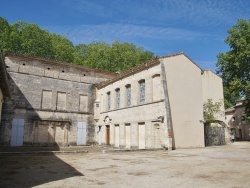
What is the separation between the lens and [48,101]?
2439cm

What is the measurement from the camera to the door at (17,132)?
2191 centimetres

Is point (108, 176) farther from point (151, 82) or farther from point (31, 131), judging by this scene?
point (31, 131)

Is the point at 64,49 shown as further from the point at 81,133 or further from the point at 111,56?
the point at 81,133

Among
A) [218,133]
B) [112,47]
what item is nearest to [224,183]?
[218,133]

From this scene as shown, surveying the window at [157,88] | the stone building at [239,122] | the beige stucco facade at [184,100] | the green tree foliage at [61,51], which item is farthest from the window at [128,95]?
the stone building at [239,122]

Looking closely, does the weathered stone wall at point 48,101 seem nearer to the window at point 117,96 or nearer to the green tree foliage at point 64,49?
the window at point 117,96

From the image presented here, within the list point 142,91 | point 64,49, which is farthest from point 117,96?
point 64,49

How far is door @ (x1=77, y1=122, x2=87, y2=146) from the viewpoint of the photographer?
25448 mm

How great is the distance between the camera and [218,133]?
2319 centimetres

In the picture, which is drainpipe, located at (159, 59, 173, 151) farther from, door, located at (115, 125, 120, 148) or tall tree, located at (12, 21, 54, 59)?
tall tree, located at (12, 21, 54, 59)

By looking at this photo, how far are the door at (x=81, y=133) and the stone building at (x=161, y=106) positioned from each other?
4.27 m

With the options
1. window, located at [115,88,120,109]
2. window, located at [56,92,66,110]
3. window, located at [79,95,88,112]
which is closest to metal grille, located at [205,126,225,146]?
window, located at [115,88,120,109]

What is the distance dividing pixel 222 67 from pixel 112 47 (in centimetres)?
1971

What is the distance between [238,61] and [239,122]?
17.1m
